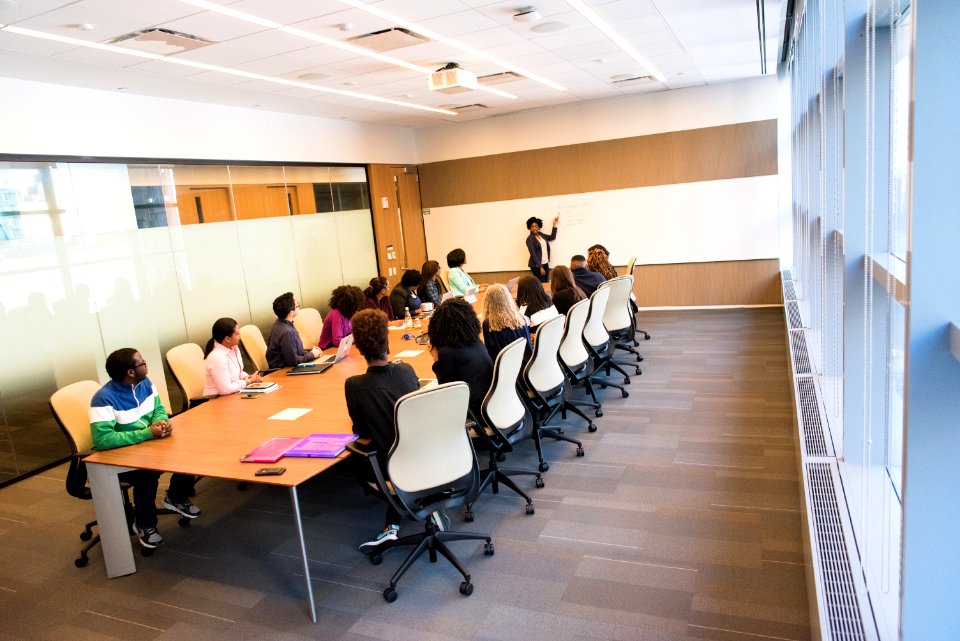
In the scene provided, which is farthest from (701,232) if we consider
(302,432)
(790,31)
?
(302,432)

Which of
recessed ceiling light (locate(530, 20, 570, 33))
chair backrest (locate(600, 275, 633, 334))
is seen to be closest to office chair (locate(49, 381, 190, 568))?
chair backrest (locate(600, 275, 633, 334))

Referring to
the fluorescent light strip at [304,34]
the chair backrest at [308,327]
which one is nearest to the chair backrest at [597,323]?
the fluorescent light strip at [304,34]

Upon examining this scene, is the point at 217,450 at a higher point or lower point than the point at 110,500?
higher

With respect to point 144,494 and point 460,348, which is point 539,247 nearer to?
point 460,348

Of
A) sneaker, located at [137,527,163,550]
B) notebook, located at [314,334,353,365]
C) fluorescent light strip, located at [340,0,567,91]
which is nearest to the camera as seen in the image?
sneaker, located at [137,527,163,550]

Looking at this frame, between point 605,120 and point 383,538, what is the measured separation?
26.6 feet

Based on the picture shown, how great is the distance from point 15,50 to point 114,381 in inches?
105

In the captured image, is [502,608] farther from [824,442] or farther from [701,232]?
[701,232]

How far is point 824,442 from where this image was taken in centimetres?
320

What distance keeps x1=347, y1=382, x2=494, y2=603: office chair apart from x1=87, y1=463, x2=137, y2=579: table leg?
146cm

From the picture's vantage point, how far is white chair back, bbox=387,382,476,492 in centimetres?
302

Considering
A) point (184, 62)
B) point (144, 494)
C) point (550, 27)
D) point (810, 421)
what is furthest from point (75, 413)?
point (550, 27)

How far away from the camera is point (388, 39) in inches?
204

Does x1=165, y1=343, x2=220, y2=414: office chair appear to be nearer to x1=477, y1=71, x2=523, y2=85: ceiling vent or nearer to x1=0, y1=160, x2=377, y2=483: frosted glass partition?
x1=0, y1=160, x2=377, y2=483: frosted glass partition
